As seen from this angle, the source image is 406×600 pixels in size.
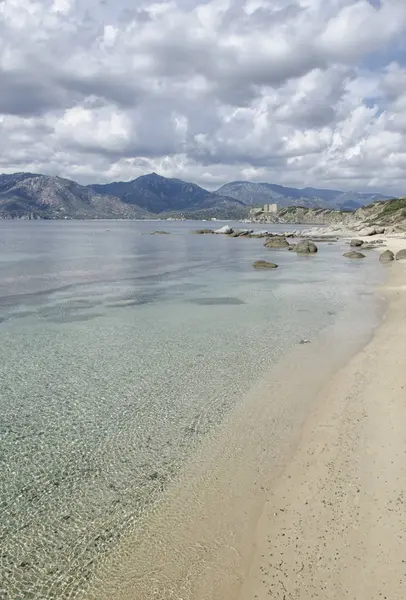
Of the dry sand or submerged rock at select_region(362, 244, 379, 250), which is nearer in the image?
the dry sand

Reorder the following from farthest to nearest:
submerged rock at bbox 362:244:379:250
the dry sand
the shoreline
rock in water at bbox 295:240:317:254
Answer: submerged rock at bbox 362:244:379:250, rock in water at bbox 295:240:317:254, the shoreline, the dry sand

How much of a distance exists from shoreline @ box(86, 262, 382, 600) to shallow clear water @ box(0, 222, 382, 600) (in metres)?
0.48

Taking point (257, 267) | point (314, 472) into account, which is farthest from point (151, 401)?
point (257, 267)

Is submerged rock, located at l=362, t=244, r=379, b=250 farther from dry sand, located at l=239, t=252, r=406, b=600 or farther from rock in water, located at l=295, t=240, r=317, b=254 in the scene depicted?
dry sand, located at l=239, t=252, r=406, b=600

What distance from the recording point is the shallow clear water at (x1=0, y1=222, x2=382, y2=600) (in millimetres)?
8461

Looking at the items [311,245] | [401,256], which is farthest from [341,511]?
[311,245]

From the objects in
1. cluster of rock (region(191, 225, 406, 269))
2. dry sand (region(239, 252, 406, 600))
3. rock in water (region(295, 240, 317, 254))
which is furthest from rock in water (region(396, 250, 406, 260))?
dry sand (region(239, 252, 406, 600))

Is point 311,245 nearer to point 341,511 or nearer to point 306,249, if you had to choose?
point 306,249

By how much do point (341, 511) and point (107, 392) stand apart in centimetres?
913

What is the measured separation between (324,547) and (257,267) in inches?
1945

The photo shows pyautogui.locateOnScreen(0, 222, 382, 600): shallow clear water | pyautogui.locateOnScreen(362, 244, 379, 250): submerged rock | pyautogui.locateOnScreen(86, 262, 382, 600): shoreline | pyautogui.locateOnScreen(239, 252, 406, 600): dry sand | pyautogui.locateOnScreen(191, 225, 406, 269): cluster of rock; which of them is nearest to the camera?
pyautogui.locateOnScreen(239, 252, 406, 600): dry sand

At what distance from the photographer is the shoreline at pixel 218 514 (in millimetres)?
7199

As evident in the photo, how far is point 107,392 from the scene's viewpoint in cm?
1546

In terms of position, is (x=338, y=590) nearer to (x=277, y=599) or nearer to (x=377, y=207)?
(x=277, y=599)
